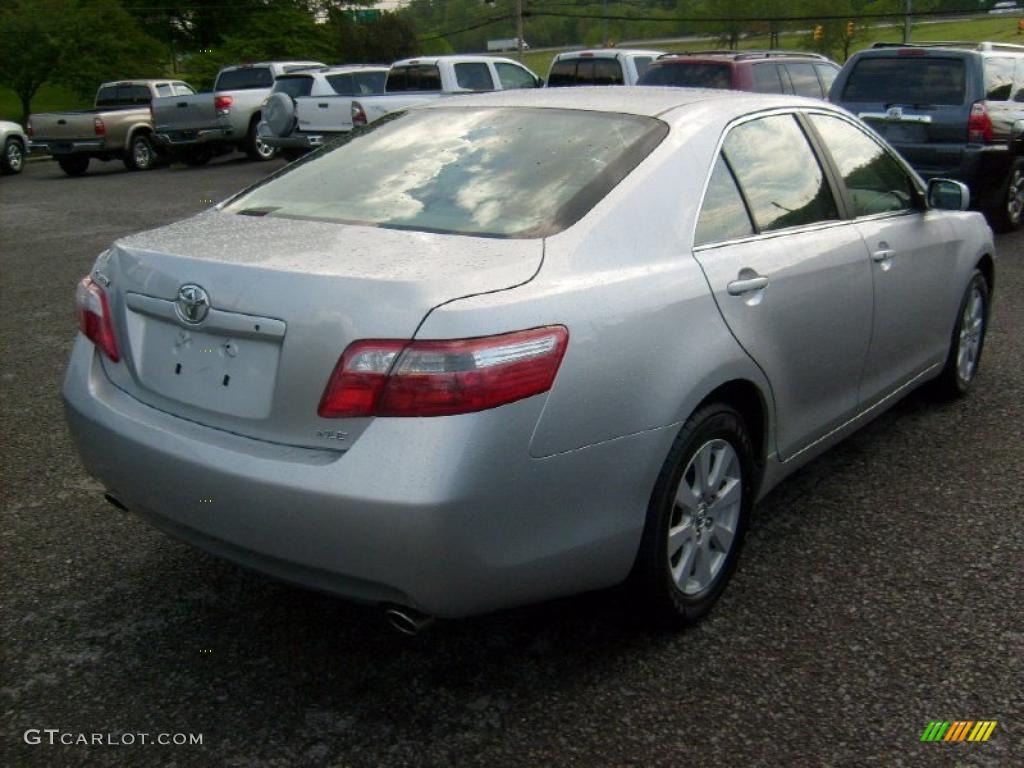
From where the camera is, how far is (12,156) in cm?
2241

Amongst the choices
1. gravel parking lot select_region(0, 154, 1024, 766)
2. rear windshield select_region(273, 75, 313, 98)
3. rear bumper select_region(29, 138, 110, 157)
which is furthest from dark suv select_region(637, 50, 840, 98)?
rear bumper select_region(29, 138, 110, 157)

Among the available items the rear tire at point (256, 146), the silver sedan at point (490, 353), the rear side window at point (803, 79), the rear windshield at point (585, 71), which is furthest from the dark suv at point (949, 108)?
the rear tire at point (256, 146)

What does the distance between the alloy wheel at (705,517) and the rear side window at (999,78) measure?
28.5 ft

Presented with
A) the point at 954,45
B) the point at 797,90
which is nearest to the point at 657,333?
the point at 954,45

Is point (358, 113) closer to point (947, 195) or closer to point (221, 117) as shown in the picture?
point (221, 117)

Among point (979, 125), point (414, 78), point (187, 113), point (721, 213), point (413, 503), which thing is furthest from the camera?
point (187, 113)

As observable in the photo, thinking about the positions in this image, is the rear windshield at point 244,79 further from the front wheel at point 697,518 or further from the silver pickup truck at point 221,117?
the front wheel at point 697,518

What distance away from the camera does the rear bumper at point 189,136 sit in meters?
21.3

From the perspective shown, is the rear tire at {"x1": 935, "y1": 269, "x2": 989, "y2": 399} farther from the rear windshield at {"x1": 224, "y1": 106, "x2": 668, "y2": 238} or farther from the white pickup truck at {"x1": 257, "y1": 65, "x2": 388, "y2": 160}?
the white pickup truck at {"x1": 257, "y1": 65, "x2": 388, "y2": 160}

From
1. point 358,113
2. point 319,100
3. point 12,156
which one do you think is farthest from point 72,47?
point 358,113

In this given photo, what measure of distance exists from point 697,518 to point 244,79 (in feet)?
72.2

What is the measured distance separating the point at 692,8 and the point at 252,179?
74474 millimetres

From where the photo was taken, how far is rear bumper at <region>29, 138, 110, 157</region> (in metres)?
21.4

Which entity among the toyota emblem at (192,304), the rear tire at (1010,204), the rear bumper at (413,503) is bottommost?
the rear tire at (1010,204)
